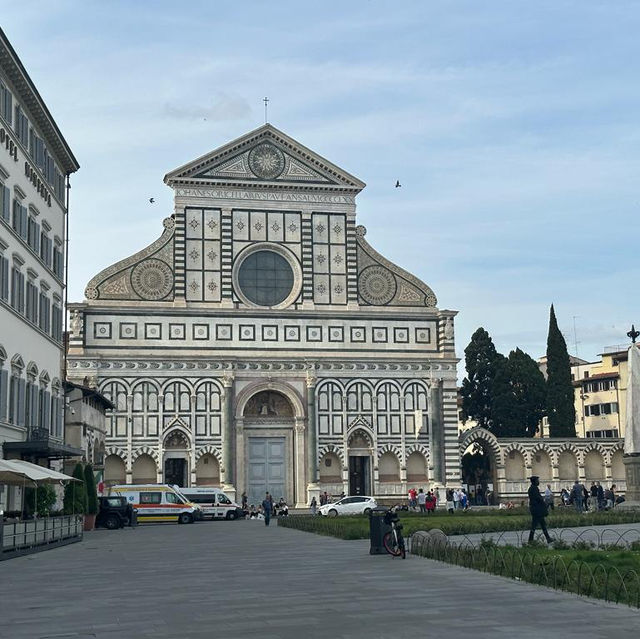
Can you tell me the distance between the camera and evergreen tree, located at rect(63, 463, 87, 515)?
37.2 m

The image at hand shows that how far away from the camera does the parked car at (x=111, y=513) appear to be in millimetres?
43000

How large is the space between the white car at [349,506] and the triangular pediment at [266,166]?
18.7 m

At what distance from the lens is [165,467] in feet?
189

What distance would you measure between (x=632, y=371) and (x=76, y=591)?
2858 centimetres

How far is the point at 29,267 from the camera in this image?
1406 inches

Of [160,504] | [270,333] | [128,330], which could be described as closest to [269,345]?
[270,333]

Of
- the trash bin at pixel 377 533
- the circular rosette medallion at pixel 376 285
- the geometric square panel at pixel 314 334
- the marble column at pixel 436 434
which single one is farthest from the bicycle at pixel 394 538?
the circular rosette medallion at pixel 376 285

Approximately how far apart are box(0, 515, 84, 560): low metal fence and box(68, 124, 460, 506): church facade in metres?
23.9

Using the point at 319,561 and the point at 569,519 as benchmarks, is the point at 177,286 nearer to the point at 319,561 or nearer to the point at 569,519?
the point at 569,519

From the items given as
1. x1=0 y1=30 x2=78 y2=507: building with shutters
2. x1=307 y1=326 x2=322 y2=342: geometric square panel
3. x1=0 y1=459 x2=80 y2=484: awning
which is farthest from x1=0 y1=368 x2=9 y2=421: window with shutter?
x1=307 y1=326 x2=322 y2=342: geometric square panel

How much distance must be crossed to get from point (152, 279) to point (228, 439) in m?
9.69

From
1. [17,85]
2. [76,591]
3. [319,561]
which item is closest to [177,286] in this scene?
[17,85]

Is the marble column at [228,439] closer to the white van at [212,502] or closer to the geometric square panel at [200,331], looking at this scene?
the geometric square panel at [200,331]

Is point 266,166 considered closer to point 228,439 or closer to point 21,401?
point 228,439
